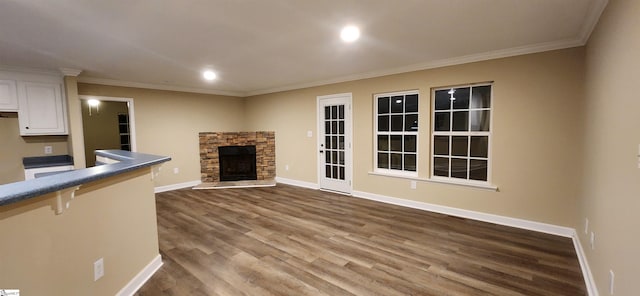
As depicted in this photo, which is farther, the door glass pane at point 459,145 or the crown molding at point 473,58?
the door glass pane at point 459,145

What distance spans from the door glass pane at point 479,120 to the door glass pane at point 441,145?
0.41 m

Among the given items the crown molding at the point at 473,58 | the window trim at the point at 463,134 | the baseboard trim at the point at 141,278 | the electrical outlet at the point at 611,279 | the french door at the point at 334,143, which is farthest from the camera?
the french door at the point at 334,143

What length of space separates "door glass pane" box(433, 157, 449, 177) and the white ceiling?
4.70 ft

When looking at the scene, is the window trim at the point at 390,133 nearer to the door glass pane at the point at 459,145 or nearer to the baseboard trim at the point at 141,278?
the door glass pane at the point at 459,145

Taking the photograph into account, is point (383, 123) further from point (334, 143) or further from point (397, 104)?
point (334, 143)

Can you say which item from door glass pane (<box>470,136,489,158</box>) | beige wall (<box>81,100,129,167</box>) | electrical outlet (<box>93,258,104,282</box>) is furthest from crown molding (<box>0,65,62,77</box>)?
door glass pane (<box>470,136,489,158</box>)

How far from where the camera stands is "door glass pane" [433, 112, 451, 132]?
3980 millimetres

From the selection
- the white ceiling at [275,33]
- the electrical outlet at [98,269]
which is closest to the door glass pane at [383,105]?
the white ceiling at [275,33]

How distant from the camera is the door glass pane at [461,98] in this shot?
379 centimetres

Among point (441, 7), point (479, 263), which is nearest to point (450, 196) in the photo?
point (479, 263)

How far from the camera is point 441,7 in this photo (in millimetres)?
2180

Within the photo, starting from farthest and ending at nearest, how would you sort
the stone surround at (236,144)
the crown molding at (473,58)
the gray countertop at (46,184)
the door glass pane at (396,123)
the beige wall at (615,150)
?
the stone surround at (236,144)
the door glass pane at (396,123)
the crown molding at (473,58)
the beige wall at (615,150)
the gray countertop at (46,184)

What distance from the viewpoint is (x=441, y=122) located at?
4.04m

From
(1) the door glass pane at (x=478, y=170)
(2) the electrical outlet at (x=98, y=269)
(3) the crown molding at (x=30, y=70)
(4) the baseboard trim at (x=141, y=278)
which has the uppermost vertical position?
(3) the crown molding at (x=30, y=70)
